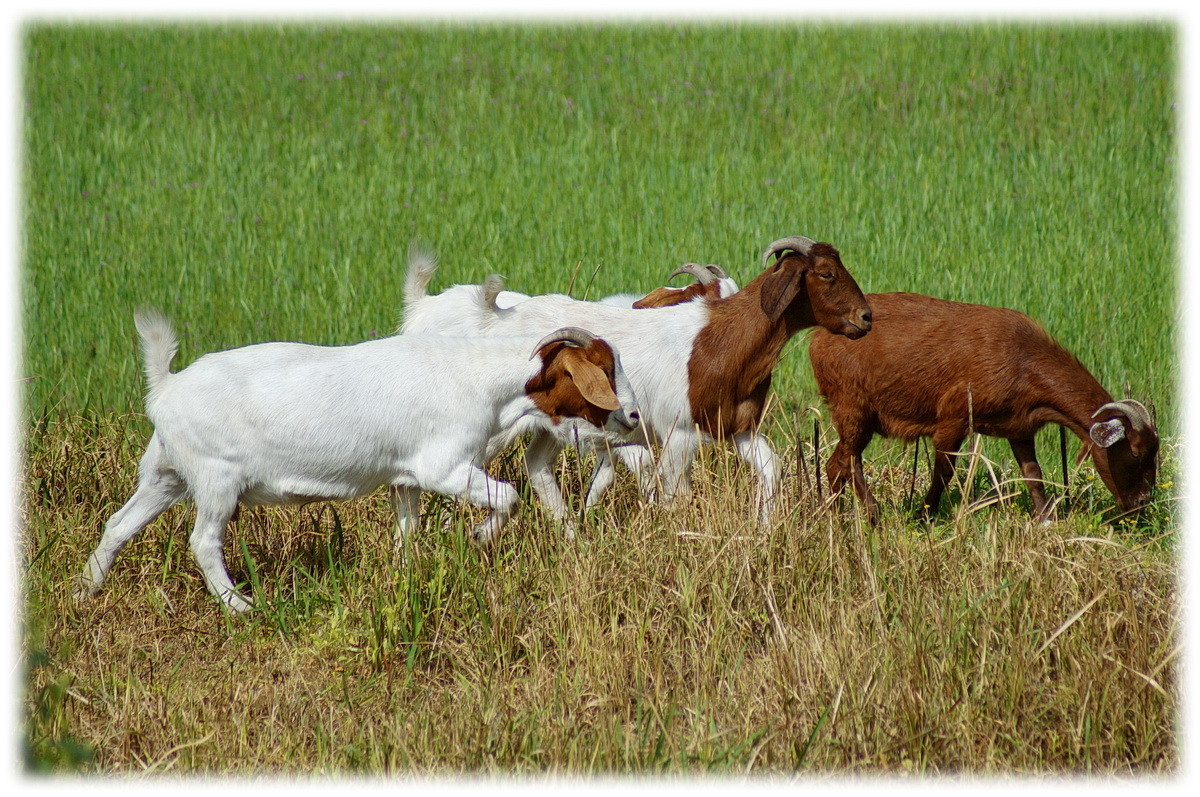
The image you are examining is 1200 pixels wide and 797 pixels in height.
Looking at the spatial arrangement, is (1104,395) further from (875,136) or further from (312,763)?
(875,136)

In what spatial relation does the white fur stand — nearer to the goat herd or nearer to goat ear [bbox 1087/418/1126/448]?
the goat herd

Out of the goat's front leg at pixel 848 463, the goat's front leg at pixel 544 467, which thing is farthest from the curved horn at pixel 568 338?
the goat's front leg at pixel 848 463

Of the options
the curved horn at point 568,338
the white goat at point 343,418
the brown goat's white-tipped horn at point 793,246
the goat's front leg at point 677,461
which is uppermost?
the brown goat's white-tipped horn at point 793,246

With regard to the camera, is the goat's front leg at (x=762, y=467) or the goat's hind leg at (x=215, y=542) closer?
the goat's hind leg at (x=215, y=542)

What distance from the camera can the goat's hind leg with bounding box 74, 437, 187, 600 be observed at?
15.9ft

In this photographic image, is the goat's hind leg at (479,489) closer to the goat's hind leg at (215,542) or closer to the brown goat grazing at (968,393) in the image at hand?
the goat's hind leg at (215,542)

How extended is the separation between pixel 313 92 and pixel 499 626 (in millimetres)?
11513

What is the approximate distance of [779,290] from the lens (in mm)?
5410

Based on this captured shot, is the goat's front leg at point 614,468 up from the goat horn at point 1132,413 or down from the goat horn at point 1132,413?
down

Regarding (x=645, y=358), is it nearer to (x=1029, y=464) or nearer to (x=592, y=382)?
(x=592, y=382)

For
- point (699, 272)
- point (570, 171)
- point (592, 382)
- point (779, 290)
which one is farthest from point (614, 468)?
point (570, 171)

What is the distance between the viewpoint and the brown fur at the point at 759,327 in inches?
215

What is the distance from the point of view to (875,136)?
12.6m

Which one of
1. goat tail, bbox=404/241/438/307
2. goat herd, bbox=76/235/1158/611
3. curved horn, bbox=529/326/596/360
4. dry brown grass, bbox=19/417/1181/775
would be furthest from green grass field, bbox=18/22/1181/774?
goat tail, bbox=404/241/438/307
